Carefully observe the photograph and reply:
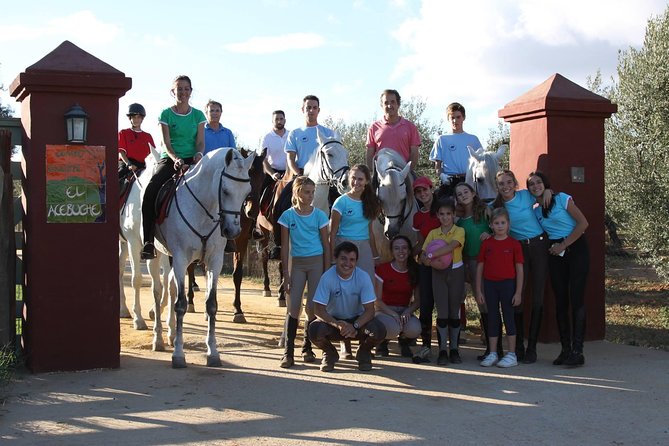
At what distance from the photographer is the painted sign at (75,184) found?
768 cm

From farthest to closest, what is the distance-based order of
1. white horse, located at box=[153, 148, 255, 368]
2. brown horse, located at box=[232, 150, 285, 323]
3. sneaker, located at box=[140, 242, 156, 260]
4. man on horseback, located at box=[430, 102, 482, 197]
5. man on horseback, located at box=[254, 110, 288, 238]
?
man on horseback, located at box=[254, 110, 288, 238]
brown horse, located at box=[232, 150, 285, 323]
man on horseback, located at box=[430, 102, 482, 197]
sneaker, located at box=[140, 242, 156, 260]
white horse, located at box=[153, 148, 255, 368]

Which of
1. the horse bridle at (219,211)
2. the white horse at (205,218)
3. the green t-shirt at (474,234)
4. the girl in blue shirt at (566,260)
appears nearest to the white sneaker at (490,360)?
the girl in blue shirt at (566,260)

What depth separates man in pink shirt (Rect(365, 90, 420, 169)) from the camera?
377 inches

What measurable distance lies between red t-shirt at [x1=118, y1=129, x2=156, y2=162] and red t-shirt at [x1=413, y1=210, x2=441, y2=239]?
4.56 meters

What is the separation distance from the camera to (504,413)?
6.25 meters

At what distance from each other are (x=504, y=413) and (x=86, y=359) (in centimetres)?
422

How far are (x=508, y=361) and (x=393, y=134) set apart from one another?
10.5 feet

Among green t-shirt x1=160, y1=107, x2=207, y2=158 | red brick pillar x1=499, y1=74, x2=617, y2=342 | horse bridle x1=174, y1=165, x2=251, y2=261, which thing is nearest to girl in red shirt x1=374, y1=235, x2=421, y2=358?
horse bridle x1=174, y1=165, x2=251, y2=261

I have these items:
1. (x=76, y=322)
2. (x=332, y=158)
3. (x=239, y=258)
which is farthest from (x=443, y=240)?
(x=239, y=258)

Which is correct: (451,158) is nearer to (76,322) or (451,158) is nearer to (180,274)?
(180,274)

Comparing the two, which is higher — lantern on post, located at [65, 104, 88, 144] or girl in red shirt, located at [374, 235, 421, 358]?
lantern on post, located at [65, 104, 88, 144]

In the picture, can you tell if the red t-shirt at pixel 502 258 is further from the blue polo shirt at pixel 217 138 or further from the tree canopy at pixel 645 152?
the tree canopy at pixel 645 152

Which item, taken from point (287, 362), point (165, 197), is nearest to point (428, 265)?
point (287, 362)

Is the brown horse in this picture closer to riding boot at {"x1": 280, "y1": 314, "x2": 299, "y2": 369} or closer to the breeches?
riding boot at {"x1": 280, "y1": 314, "x2": 299, "y2": 369}
